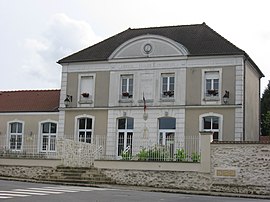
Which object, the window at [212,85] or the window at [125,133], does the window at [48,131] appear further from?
the window at [212,85]

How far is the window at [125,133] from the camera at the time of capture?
29969mm

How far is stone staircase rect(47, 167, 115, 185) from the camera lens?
23.6 m

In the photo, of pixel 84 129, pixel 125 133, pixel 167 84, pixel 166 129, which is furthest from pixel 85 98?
pixel 166 129

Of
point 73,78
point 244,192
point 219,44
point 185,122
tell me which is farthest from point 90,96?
point 244,192

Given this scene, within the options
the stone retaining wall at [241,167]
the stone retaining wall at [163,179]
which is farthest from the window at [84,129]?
the stone retaining wall at [241,167]

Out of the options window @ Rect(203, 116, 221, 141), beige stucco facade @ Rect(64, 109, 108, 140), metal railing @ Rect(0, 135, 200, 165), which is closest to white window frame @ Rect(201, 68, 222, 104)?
window @ Rect(203, 116, 221, 141)

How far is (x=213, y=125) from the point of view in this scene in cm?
2839

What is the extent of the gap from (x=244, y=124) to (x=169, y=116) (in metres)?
4.20

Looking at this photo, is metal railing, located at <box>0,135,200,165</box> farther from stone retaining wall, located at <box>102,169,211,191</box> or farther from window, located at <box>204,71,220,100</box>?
window, located at <box>204,71,220,100</box>

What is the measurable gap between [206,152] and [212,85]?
25.2 feet

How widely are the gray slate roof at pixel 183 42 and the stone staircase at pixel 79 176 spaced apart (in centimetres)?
893

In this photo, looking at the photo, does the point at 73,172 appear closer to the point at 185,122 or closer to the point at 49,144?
the point at 49,144

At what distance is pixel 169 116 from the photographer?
95.8ft

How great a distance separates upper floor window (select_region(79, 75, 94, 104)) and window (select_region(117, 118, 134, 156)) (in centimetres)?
245
